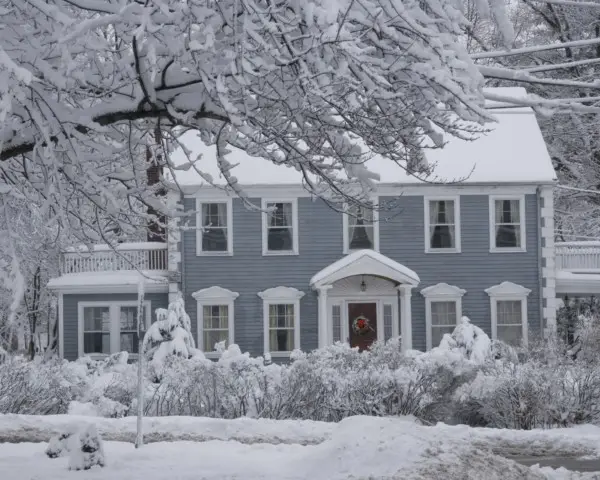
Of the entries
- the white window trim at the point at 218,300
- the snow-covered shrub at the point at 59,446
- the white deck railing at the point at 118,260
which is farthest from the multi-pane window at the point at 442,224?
the snow-covered shrub at the point at 59,446

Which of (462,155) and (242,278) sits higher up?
(462,155)

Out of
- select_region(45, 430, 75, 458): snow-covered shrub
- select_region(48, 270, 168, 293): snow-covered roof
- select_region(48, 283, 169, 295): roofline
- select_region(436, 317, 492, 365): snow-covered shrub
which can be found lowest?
select_region(45, 430, 75, 458): snow-covered shrub

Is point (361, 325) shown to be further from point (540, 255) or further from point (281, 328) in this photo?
point (540, 255)

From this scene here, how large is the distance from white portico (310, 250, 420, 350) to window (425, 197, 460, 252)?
43.9 inches

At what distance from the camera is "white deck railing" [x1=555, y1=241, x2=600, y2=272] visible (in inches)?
1022

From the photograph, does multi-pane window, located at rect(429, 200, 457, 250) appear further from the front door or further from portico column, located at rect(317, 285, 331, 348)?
portico column, located at rect(317, 285, 331, 348)

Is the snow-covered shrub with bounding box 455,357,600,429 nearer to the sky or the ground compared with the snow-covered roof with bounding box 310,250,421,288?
nearer to the ground

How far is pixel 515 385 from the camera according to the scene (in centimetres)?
1507

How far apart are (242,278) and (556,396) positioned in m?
11.5

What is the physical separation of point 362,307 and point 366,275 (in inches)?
39.3

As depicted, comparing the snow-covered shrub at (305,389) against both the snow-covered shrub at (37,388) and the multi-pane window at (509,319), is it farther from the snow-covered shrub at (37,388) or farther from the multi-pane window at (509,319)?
the multi-pane window at (509,319)

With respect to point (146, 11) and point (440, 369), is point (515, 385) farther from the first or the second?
point (146, 11)

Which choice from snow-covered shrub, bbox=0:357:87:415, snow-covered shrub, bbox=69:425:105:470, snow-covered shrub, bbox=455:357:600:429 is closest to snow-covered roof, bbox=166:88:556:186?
snow-covered shrub, bbox=0:357:87:415

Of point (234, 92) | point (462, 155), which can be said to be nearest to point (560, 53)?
point (462, 155)
